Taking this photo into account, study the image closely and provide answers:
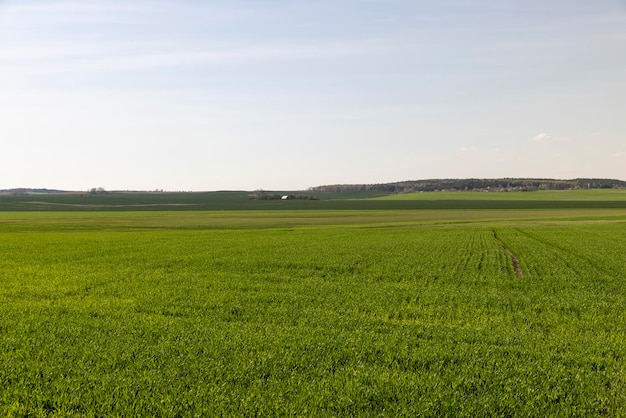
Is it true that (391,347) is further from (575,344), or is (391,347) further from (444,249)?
(444,249)

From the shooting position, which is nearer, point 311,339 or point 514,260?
point 311,339

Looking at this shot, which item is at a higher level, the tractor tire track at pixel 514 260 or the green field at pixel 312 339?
the green field at pixel 312 339

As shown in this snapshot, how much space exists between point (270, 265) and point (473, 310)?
14627 millimetres

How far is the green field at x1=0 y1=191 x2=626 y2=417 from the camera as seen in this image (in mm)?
10273

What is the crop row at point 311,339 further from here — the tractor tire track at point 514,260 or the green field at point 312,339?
the tractor tire track at point 514,260

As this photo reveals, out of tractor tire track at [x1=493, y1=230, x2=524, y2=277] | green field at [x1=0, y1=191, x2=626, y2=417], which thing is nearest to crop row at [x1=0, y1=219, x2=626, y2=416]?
green field at [x1=0, y1=191, x2=626, y2=417]

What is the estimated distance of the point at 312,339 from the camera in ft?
46.5

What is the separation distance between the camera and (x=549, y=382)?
11.3 metres

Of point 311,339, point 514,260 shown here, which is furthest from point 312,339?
point 514,260

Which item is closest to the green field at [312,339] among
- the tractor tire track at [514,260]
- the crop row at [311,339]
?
the crop row at [311,339]

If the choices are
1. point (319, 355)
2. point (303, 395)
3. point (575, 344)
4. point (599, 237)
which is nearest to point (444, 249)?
point (599, 237)

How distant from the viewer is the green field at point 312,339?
33.7ft

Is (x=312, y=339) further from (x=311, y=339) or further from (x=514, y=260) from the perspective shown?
(x=514, y=260)

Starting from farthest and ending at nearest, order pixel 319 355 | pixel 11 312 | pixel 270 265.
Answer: pixel 270 265 → pixel 11 312 → pixel 319 355
